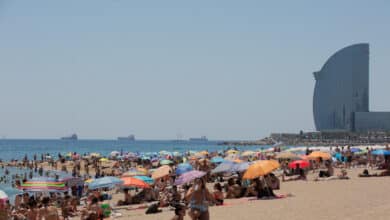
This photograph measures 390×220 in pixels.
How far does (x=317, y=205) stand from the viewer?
13.3m

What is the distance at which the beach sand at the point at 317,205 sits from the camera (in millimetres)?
11742

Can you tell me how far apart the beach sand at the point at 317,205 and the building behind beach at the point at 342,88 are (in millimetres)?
113101

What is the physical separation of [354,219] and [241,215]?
8.62 feet

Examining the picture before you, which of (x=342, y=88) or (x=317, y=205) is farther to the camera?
(x=342, y=88)

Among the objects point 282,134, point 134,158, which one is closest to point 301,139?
point 282,134

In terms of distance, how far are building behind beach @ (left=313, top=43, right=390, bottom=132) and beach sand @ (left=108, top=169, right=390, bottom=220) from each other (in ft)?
371

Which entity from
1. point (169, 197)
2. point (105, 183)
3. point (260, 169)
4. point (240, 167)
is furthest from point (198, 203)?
point (240, 167)

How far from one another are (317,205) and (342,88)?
12010 cm

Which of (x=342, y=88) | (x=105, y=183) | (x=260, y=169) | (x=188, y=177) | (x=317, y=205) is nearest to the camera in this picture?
(x=317, y=205)

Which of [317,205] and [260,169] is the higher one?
[260,169]

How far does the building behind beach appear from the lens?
128375 mm

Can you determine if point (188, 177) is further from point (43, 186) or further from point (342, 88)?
point (342, 88)

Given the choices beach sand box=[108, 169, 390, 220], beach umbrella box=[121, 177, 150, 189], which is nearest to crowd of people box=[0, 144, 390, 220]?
beach sand box=[108, 169, 390, 220]

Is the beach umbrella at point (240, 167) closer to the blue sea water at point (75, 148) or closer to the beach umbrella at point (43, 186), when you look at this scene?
the beach umbrella at point (43, 186)
